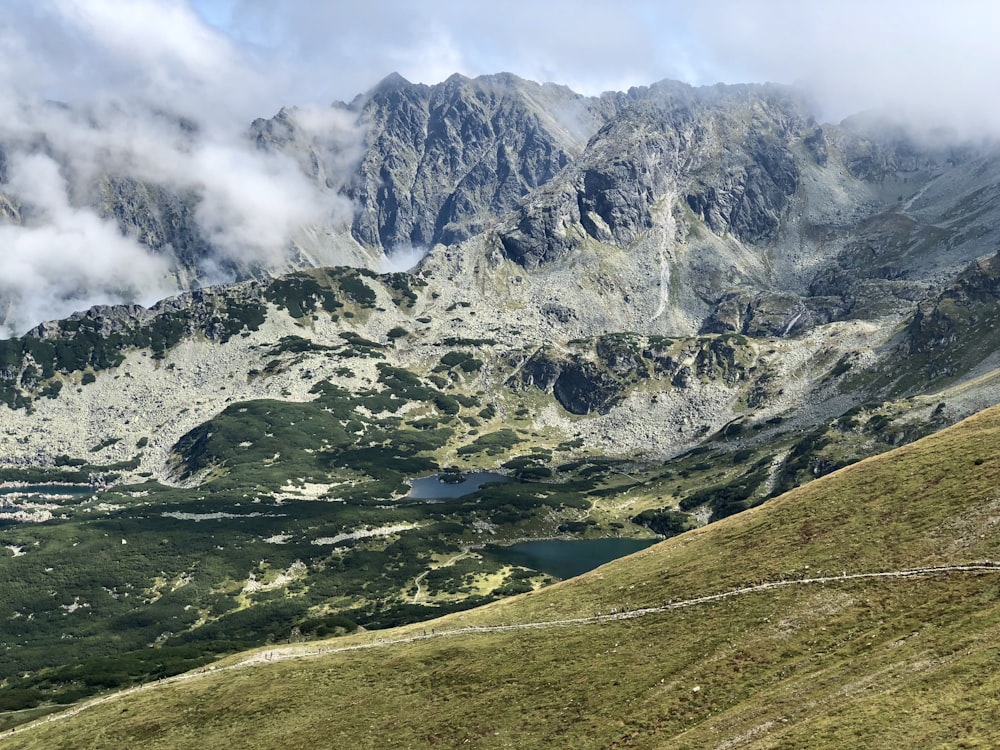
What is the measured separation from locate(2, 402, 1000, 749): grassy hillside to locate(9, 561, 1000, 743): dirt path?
0.62m

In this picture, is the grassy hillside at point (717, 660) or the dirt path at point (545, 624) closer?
the grassy hillside at point (717, 660)

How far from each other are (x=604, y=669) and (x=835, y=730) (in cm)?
2451

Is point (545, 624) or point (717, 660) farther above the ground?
point (545, 624)

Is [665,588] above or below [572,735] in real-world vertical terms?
above

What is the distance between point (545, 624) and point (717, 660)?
83.3ft

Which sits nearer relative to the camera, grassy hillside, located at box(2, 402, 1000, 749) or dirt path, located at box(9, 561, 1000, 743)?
grassy hillside, located at box(2, 402, 1000, 749)

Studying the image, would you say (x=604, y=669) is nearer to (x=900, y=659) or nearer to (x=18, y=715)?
(x=900, y=659)

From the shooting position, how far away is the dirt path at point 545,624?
61.3 meters

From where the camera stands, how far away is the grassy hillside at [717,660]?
4844 cm

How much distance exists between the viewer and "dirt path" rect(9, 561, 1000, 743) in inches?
2414

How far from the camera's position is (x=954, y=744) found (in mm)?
38312

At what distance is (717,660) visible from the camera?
197ft

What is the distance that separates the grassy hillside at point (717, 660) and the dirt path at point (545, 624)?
0.62 m

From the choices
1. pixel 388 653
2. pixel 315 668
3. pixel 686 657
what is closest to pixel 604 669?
pixel 686 657
